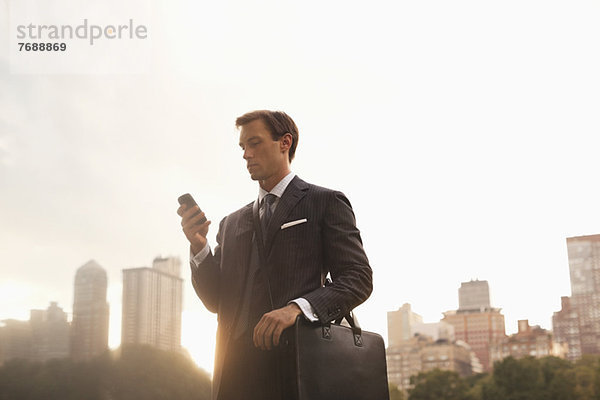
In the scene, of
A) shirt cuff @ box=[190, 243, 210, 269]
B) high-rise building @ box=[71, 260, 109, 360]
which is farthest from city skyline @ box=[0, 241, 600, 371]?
shirt cuff @ box=[190, 243, 210, 269]

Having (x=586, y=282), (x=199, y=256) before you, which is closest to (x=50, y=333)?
(x=586, y=282)

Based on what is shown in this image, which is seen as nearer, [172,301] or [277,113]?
[277,113]

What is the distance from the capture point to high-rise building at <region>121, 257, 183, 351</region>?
48.8 meters

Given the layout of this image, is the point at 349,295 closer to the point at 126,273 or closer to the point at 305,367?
the point at 305,367

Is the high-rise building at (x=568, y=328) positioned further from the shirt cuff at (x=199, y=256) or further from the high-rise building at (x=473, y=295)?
the shirt cuff at (x=199, y=256)

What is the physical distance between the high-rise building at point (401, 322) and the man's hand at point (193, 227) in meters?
80.4

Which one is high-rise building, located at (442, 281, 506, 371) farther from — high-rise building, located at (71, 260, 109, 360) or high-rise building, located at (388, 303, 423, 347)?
high-rise building, located at (71, 260, 109, 360)

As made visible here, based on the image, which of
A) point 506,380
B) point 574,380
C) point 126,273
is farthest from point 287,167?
point 126,273

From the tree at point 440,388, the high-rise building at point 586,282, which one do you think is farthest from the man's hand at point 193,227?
the high-rise building at point 586,282

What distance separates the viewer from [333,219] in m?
1.88

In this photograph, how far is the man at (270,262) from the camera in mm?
1759

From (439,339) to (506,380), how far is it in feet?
118

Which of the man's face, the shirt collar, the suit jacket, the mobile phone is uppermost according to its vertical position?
the man's face

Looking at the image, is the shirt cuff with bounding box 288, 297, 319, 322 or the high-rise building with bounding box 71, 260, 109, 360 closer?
the shirt cuff with bounding box 288, 297, 319, 322
